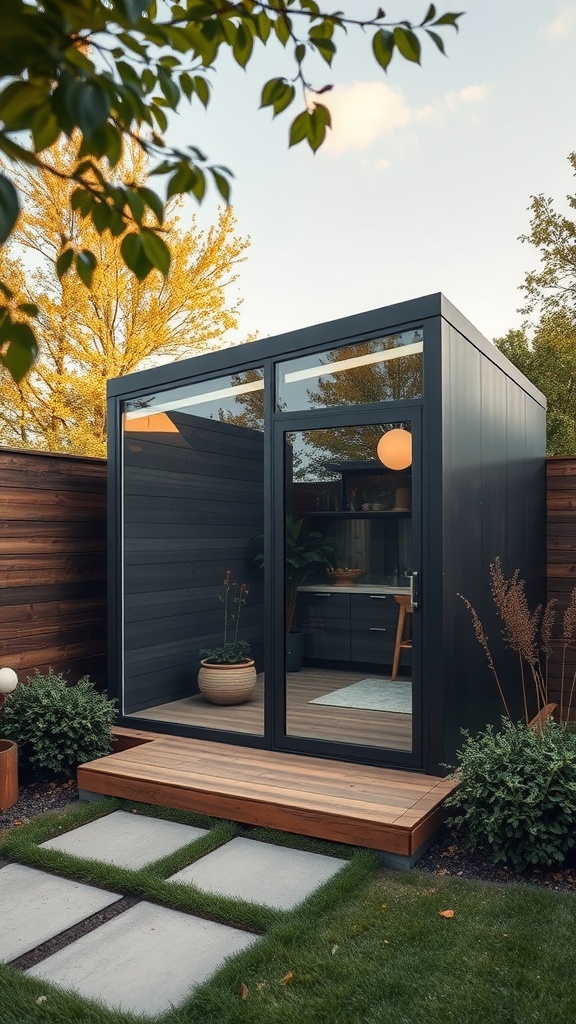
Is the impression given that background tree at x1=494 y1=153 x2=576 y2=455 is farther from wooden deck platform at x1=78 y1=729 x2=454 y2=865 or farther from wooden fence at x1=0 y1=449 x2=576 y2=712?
wooden deck platform at x1=78 y1=729 x2=454 y2=865

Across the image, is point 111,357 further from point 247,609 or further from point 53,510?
point 247,609

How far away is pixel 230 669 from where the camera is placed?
17.5 ft

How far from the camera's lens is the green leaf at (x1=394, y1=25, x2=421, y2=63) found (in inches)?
49.1

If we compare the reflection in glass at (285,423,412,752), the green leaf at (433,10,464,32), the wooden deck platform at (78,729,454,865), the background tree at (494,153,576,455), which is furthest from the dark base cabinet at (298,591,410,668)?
the background tree at (494,153,576,455)

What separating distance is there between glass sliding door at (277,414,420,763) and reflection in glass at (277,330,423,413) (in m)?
0.15

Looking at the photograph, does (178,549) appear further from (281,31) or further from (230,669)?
(281,31)

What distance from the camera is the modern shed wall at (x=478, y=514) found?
397 cm

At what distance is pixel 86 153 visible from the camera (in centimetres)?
97

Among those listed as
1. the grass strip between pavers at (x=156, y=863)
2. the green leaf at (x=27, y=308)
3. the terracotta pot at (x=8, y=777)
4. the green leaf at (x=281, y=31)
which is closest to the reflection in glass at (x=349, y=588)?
the grass strip between pavers at (x=156, y=863)

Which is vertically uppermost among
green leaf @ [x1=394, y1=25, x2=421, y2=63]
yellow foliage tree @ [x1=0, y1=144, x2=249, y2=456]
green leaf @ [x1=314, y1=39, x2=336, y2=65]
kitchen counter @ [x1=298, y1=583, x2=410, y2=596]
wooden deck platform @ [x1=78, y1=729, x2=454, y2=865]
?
yellow foliage tree @ [x1=0, y1=144, x2=249, y2=456]

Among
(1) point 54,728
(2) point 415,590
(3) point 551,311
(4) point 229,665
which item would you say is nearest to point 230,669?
(4) point 229,665

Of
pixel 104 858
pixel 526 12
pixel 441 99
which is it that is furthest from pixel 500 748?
pixel 441 99

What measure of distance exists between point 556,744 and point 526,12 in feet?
26.4

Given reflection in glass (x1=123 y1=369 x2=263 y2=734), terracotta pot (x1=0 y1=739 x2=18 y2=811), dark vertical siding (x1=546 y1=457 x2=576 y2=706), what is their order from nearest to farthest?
terracotta pot (x1=0 y1=739 x2=18 y2=811) → reflection in glass (x1=123 y1=369 x2=263 y2=734) → dark vertical siding (x1=546 y1=457 x2=576 y2=706)
